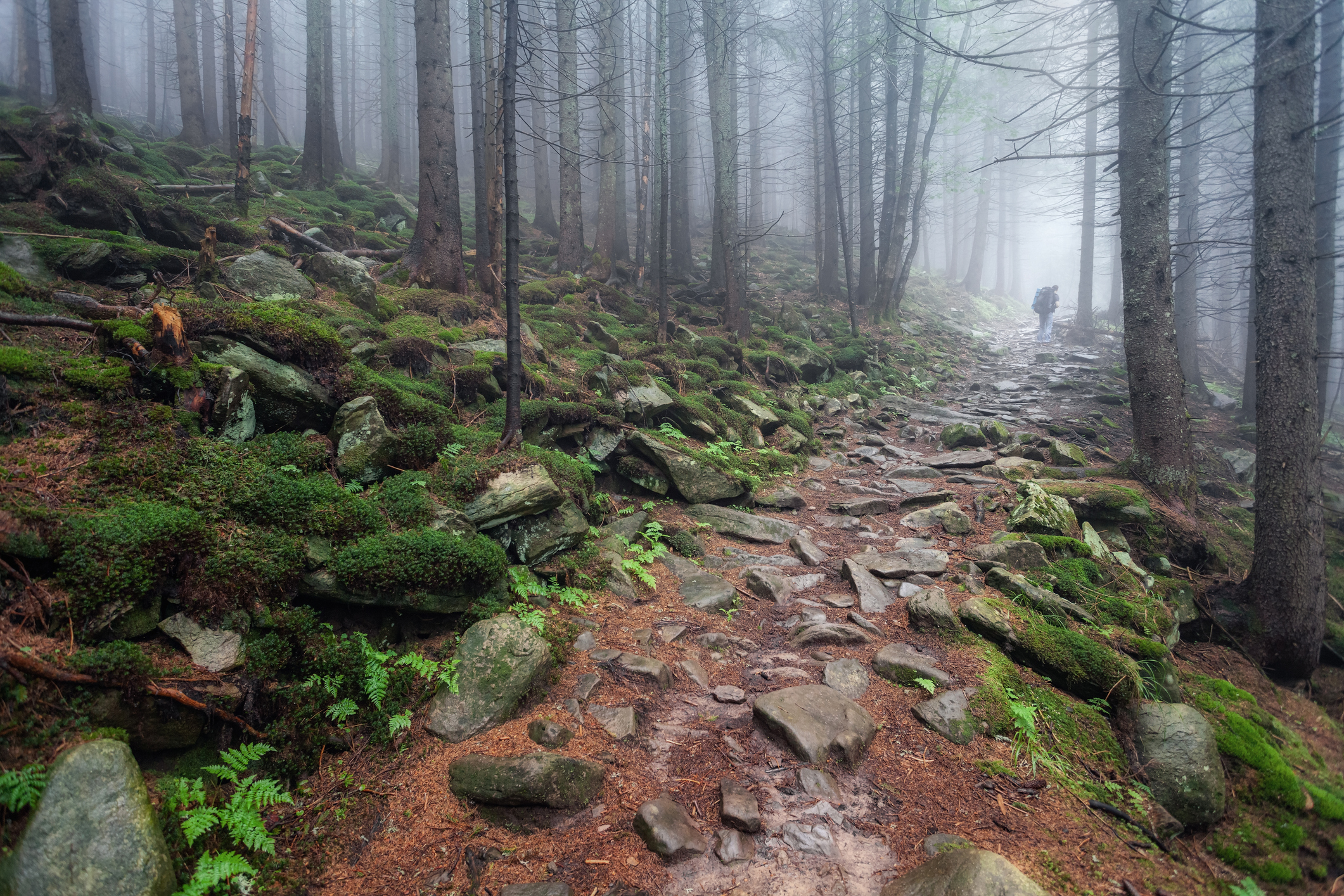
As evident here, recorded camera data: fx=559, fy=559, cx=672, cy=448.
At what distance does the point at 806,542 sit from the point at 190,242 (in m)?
9.16

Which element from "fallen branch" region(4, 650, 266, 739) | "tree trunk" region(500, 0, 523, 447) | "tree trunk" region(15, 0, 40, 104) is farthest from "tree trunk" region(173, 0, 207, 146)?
"fallen branch" region(4, 650, 266, 739)

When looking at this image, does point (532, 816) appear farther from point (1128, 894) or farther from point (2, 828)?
point (1128, 894)

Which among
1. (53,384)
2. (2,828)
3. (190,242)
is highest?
(190,242)

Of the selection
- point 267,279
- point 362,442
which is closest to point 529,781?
point 362,442

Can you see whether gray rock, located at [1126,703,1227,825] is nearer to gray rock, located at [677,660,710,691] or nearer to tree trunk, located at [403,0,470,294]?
gray rock, located at [677,660,710,691]

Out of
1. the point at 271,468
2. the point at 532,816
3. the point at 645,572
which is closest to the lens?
the point at 532,816

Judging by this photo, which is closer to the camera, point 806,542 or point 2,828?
point 2,828

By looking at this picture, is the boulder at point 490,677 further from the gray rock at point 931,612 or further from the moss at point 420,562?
the gray rock at point 931,612

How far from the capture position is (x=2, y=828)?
2.07 m

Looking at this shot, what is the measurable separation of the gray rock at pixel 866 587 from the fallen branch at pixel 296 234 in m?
9.62

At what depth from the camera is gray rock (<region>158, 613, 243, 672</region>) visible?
3010 millimetres

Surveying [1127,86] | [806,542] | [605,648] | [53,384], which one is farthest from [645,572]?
[1127,86]

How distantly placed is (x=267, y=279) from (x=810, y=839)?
320 inches

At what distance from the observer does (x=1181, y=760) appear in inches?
139
